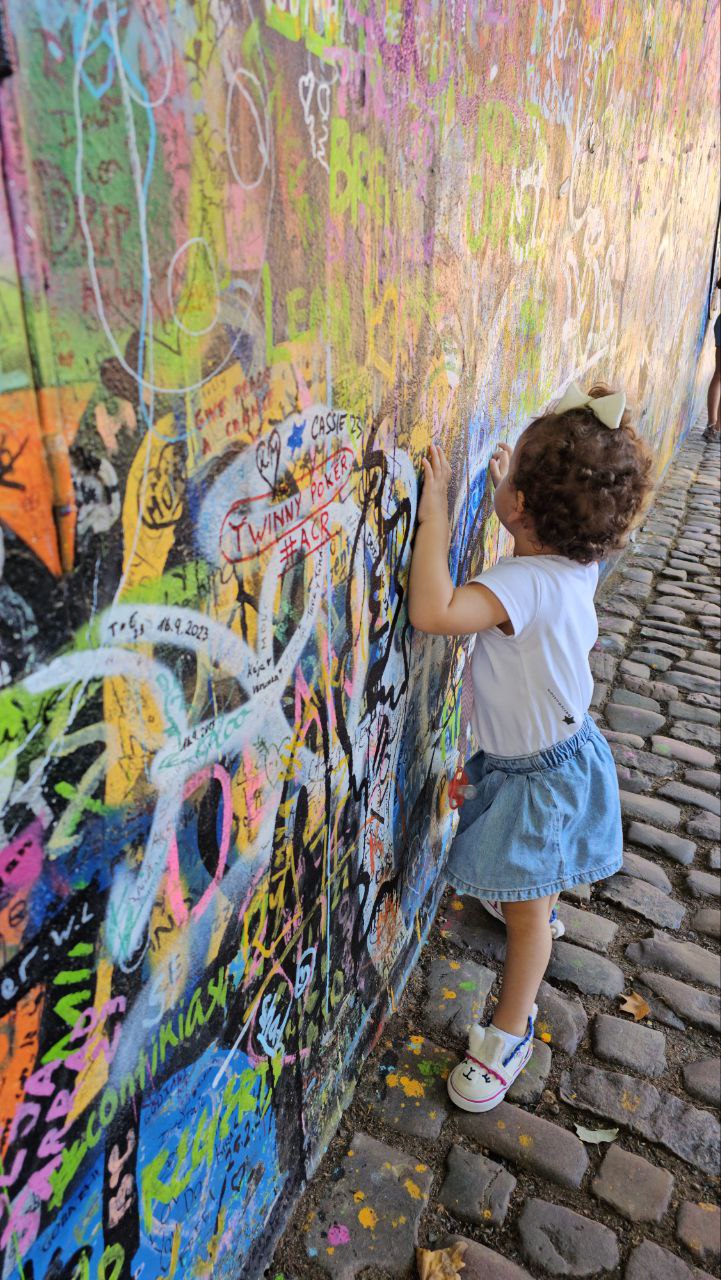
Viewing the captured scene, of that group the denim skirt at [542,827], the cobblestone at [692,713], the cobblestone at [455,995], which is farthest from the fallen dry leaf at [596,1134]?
the cobblestone at [692,713]

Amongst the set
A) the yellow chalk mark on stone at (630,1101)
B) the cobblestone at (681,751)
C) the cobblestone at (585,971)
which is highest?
the cobblestone at (681,751)

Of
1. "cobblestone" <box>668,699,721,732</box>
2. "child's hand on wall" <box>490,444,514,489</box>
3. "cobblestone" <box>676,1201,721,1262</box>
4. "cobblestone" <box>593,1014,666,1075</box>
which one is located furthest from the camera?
"cobblestone" <box>668,699,721,732</box>

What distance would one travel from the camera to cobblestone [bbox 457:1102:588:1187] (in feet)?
6.53

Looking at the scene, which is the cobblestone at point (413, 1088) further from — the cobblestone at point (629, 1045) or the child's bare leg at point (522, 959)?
the cobblestone at point (629, 1045)

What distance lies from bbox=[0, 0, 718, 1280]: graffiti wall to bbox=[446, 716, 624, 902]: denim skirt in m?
0.21

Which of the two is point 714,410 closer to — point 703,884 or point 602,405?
point 703,884

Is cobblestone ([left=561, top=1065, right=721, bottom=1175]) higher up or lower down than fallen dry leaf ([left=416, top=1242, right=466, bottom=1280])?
lower down

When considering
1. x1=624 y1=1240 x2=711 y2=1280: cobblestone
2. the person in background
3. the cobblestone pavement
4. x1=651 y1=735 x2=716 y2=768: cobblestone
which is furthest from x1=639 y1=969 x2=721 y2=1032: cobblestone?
the person in background

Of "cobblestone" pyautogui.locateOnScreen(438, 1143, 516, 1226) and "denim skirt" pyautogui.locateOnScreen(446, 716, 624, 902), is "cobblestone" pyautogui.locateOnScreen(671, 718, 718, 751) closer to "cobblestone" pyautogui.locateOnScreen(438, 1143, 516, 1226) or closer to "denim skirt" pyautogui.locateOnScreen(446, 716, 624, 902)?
"denim skirt" pyautogui.locateOnScreen(446, 716, 624, 902)

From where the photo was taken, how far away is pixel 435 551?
1.85m

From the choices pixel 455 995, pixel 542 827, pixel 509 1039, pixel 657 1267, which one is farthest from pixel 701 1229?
pixel 542 827

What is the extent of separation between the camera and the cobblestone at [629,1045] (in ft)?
7.43

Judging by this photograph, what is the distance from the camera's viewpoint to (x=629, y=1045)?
2.31 meters

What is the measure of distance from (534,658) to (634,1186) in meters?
1.23
